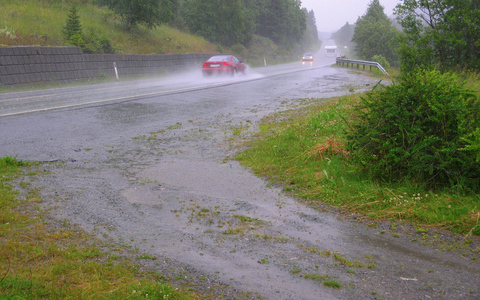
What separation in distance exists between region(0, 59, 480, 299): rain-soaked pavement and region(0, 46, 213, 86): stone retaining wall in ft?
33.2

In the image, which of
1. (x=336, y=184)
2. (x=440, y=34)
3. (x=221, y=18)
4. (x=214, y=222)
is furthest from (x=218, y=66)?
(x=221, y=18)

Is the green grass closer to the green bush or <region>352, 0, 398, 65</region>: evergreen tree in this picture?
the green bush

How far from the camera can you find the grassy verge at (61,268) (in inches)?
118

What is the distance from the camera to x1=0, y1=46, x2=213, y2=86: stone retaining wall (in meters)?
18.3

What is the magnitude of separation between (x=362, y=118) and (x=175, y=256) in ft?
12.7

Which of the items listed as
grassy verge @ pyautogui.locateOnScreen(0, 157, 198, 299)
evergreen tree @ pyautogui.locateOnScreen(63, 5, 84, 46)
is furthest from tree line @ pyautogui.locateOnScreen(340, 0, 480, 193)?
evergreen tree @ pyautogui.locateOnScreen(63, 5, 84, 46)

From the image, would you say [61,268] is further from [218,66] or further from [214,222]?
[218,66]

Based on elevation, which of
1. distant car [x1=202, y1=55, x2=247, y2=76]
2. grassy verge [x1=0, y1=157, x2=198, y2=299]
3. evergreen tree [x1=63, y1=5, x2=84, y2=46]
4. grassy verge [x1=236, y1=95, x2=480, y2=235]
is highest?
evergreen tree [x1=63, y1=5, x2=84, y2=46]

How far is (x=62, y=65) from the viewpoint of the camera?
21453 millimetres

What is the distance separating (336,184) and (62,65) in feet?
64.2

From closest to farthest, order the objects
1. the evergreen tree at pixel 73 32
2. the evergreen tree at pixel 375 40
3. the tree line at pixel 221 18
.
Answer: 1. the evergreen tree at pixel 73 32
2. the tree line at pixel 221 18
3. the evergreen tree at pixel 375 40

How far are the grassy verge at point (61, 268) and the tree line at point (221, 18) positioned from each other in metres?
21.9

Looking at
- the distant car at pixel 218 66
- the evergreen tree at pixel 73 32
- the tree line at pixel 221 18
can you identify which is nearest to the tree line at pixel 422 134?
the distant car at pixel 218 66

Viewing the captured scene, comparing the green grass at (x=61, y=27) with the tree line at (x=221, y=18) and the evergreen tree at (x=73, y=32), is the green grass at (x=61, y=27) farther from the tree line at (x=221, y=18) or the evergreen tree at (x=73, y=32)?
the tree line at (x=221, y=18)
